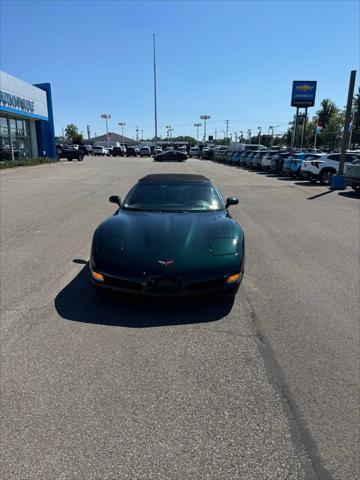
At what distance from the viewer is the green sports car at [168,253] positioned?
150 inches

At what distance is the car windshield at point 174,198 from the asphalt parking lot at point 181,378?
1161mm

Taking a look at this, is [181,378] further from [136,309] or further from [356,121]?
[356,121]

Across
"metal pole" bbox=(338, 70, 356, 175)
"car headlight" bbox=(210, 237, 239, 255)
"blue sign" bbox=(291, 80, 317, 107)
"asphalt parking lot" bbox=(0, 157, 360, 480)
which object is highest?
"blue sign" bbox=(291, 80, 317, 107)

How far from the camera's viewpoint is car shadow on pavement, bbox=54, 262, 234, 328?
12.7 feet

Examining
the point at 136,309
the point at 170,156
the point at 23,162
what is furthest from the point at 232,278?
the point at 170,156

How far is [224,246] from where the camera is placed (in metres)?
4.18

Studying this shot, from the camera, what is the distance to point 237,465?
2.16 m

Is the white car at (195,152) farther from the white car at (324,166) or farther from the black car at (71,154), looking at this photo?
the white car at (324,166)

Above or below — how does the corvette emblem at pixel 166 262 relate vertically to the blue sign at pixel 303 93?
below

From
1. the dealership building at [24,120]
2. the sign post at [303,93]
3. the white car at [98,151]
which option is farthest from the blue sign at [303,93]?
the white car at [98,151]

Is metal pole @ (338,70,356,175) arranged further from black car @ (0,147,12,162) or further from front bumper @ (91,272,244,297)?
black car @ (0,147,12,162)

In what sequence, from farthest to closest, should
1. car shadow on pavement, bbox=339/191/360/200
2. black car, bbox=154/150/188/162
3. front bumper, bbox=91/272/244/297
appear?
black car, bbox=154/150/188/162
car shadow on pavement, bbox=339/191/360/200
front bumper, bbox=91/272/244/297

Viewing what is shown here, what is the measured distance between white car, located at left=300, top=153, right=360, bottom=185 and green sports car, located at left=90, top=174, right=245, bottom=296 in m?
Result: 16.1

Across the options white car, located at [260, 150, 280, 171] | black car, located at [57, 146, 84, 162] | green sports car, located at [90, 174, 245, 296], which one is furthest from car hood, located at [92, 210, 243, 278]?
black car, located at [57, 146, 84, 162]
